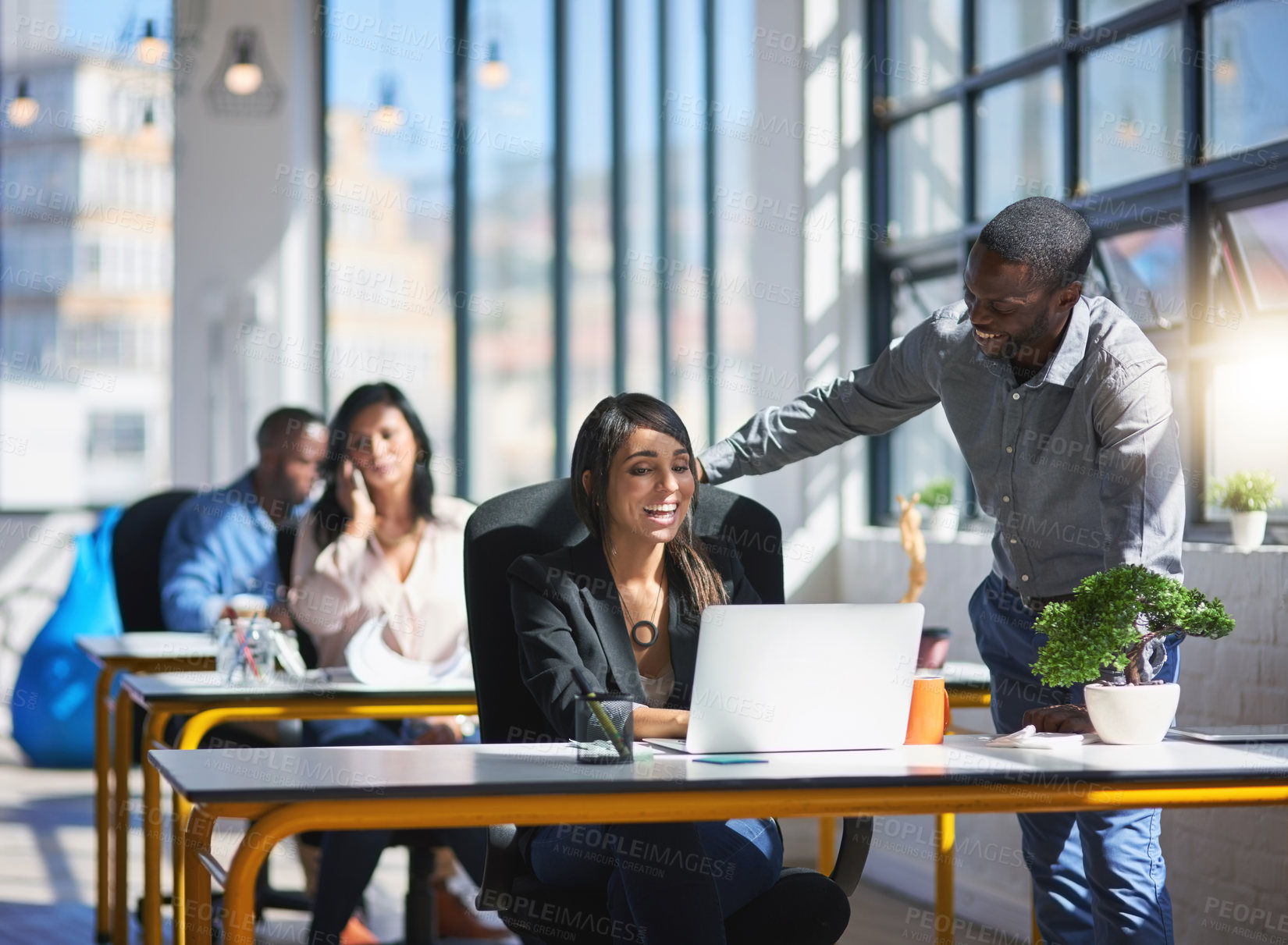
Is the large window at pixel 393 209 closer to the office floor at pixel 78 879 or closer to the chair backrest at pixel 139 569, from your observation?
the office floor at pixel 78 879

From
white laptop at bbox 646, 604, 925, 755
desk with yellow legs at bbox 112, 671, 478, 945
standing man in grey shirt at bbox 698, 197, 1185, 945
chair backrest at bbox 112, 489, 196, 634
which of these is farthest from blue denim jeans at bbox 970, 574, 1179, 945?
chair backrest at bbox 112, 489, 196, 634

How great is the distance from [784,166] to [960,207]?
0.68 m

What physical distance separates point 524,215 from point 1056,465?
4.87 meters

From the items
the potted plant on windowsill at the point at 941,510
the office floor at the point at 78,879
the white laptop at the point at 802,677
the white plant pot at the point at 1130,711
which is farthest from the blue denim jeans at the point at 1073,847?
the potted plant on windowsill at the point at 941,510

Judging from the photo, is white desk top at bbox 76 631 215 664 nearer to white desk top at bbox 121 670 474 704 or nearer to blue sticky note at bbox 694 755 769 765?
white desk top at bbox 121 670 474 704

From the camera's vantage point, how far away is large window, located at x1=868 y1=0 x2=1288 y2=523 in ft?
10.8

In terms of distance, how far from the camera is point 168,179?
7133mm

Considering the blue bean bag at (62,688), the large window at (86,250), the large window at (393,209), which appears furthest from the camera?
the large window at (86,250)

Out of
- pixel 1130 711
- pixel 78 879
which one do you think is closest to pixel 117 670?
pixel 78 879

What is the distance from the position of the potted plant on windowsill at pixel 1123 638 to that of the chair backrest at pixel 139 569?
2.67m

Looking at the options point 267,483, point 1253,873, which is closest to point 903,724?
point 1253,873

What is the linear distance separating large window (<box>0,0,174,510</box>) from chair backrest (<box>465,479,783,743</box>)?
4.98 m

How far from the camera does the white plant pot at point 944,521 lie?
14.1 feet

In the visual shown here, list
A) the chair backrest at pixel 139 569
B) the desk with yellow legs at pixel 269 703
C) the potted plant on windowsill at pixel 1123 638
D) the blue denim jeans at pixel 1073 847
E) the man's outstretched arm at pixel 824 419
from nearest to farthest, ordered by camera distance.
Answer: the potted plant on windowsill at pixel 1123 638 < the blue denim jeans at pixel 1073 847 < the man's outstretched arm at pixel 824 419 < the desk with yellow legs at pixel 269 703 < the chair backrest at pixel 139 569
